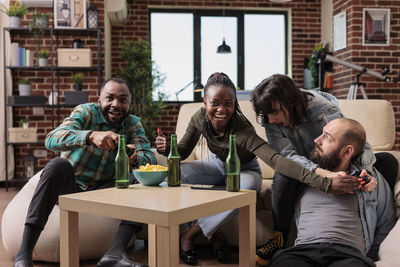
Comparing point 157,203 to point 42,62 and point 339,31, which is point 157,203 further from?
point 339,31

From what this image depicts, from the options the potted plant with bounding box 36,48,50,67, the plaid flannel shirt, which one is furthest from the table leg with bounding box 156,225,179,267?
the potted plant with bounding box 36,48,50,67

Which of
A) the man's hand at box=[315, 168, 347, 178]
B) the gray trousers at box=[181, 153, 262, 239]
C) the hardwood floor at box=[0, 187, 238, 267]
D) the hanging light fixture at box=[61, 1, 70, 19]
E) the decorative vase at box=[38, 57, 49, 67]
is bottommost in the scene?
the hardwood floor at box=[0, 187, 238, 267]

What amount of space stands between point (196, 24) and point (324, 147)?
15.8 feet

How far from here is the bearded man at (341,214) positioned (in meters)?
1.60

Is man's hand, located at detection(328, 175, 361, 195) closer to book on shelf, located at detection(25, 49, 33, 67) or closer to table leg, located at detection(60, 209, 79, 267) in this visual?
table leg, located at detection(60, 209, 79, 267)

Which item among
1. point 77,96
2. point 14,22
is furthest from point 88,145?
point 14,22

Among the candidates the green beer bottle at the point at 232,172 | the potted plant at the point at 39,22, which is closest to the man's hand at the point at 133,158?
the green beer bottle at the point at 232,172

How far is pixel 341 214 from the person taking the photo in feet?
5.66

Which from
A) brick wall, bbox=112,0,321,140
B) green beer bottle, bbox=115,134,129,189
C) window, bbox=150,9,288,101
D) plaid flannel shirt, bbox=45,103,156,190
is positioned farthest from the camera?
window, bbox=150,9,288,101

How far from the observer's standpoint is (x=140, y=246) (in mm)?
2422

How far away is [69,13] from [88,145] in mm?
2838

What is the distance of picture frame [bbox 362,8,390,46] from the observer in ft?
16.5

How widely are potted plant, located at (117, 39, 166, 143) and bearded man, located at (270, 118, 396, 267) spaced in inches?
140

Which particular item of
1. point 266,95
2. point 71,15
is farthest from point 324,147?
point 71,15
